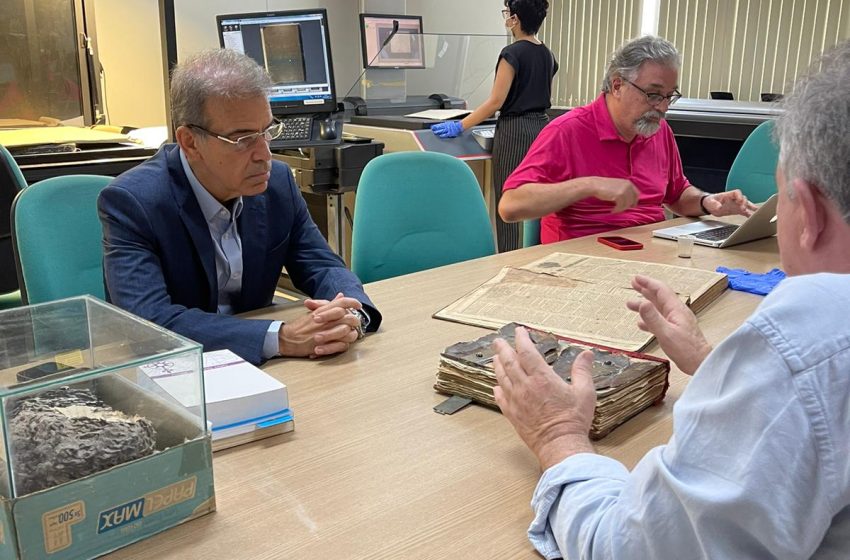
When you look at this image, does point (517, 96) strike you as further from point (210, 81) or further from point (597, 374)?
point (597, 374)

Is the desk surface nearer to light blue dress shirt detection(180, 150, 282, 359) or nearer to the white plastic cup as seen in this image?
light blue dress shirt detection(180, 150, 282, 359)

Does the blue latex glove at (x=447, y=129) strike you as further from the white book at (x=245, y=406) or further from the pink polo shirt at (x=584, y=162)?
the white book at (x=245, y=406)

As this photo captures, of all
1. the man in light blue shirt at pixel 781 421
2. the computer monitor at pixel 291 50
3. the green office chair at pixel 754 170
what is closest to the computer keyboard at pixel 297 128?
the computer monitor at pixel 291 50

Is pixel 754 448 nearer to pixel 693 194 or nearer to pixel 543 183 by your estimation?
pixel 543 183

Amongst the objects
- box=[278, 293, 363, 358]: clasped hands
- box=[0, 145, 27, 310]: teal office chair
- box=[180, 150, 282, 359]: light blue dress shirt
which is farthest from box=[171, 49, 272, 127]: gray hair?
box=[0, 145, 27, 310]: teal office chair

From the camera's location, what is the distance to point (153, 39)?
4387 mm

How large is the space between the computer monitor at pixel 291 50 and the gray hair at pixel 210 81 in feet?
5.48

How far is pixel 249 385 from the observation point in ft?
3.65

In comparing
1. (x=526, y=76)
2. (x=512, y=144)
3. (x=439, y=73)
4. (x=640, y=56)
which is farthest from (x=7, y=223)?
(x=439, y=73)

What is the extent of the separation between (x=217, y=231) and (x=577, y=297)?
2.64 ft

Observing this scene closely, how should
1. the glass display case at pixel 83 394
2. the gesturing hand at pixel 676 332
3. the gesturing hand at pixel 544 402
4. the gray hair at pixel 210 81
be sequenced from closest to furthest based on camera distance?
the glass display case at pixel 83 394, the gesturing hand at pixel 544 402, the gesturing hand at pixel 676 332, the gray hair at pixel 210 81

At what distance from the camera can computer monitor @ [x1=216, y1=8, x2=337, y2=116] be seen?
3277 millimetres

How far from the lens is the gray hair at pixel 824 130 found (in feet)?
Result: 2.16

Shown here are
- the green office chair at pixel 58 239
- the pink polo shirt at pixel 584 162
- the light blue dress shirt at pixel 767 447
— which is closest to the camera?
the light blue dress shirt at pixel 767 447
